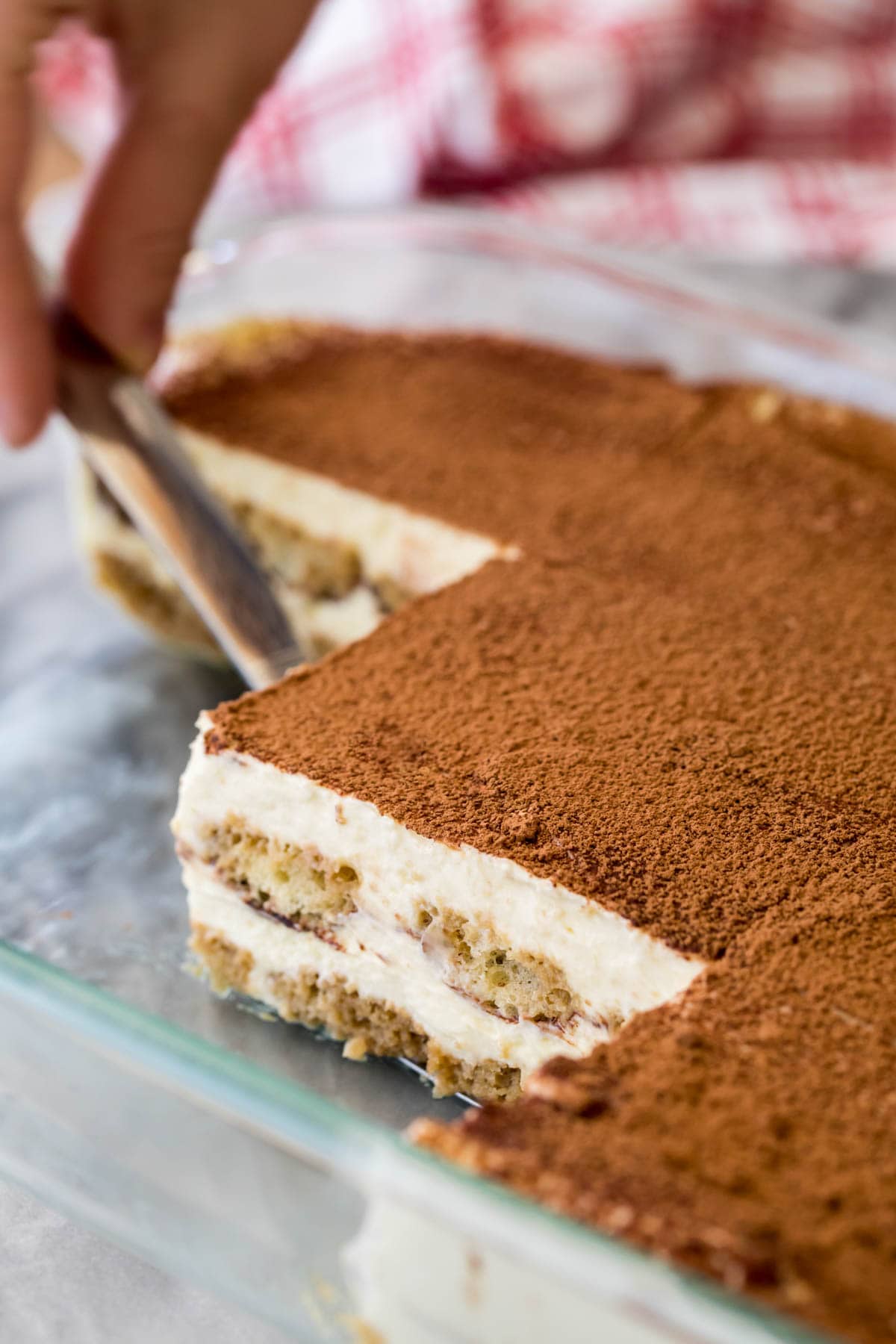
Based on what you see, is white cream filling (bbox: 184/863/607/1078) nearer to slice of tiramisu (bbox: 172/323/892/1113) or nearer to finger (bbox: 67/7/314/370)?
slice of tiramisu (bbox: 172/323/892/1113)

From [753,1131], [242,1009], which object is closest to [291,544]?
[242,1009]

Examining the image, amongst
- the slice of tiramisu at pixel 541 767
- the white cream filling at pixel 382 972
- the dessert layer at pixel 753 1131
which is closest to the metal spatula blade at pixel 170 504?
the slice of tiramisu at pixel 541 767

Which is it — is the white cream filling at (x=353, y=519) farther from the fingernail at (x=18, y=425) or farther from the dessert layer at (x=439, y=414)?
the fingernail at (x=18, y=425)

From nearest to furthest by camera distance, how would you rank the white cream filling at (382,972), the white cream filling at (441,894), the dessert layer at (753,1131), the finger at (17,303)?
the dessert layer at (753,1131), the white cream filling at (441,894), the white cream filling at (382,972), the finger at (17,303)

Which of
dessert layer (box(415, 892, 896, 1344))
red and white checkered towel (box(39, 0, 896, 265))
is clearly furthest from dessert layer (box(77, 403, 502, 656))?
red and white checkered towel (box(39, 0, 896, 265))

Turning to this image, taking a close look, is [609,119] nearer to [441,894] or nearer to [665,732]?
[665,732]

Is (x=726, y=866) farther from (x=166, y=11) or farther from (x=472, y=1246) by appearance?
(x=166, y=11)
